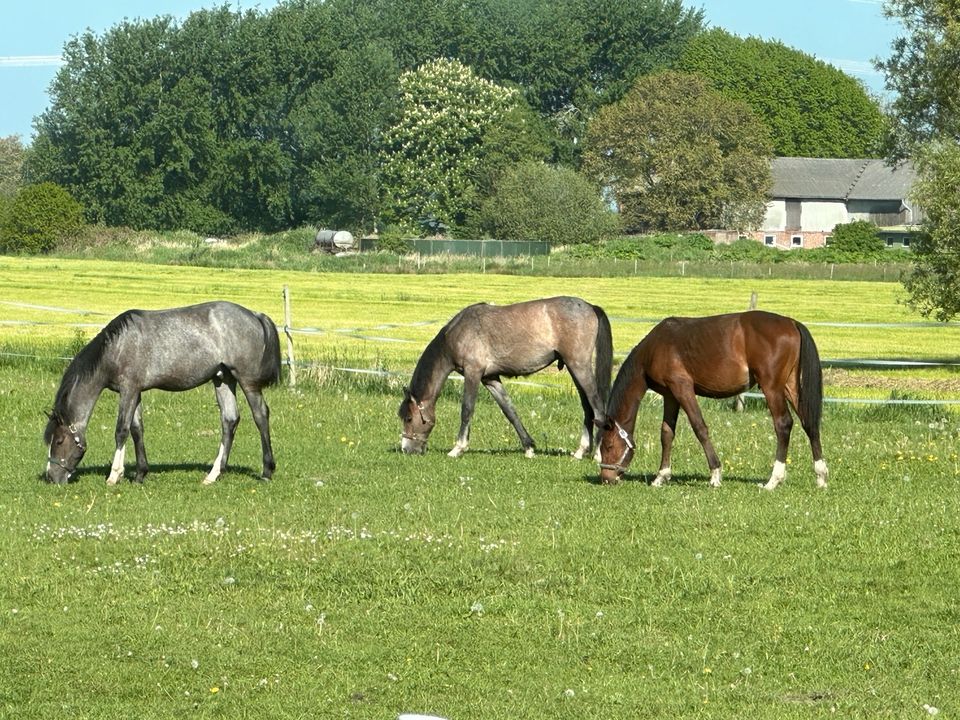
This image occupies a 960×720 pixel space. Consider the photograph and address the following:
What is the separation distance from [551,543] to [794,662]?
3220 mm

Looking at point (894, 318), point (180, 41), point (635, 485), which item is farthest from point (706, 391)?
point (180, 41)

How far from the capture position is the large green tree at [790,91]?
12206 cm

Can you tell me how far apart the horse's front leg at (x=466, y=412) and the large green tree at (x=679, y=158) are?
80111 millimetres

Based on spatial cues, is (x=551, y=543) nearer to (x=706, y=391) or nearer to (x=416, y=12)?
(x=706, y=391)

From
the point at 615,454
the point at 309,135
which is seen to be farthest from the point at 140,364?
the point at 309,135

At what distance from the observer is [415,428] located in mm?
17078

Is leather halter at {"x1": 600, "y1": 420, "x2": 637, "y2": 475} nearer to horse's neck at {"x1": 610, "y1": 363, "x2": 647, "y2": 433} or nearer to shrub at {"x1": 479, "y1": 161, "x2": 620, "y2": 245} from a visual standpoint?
horse's neck at {"x1": 610, "y1": 363, "x2": 647, "y2": 433}

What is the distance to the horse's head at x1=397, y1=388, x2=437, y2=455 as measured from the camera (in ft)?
56.0

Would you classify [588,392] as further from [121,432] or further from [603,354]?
[121,432]

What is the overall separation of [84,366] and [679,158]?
84654 millimetres

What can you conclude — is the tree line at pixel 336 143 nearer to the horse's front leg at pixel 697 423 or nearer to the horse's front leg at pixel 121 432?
the horse's front leg at pixel 121 432

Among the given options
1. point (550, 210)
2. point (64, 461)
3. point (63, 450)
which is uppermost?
point (550, 210)

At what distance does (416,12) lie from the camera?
119 m

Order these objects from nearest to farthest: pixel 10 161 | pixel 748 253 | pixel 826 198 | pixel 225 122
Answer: pixel 748 253
pixel 225 122
pixel 826 198
pixel 10 161
